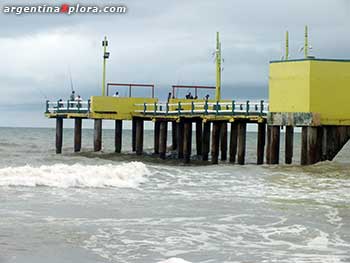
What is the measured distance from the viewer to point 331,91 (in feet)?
96.7

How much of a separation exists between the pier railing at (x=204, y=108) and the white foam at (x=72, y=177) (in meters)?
9.60

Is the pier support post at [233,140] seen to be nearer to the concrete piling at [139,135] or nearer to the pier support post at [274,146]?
the pier support post at [274,146]

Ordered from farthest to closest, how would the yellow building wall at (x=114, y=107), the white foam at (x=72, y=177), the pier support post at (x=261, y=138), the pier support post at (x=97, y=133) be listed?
the pier support post at (x=97, y=133) → the yellow building wall at (x=114, y=107) → the pier support post at (x=261, y=138) → the white foam at (x=72, y=177)

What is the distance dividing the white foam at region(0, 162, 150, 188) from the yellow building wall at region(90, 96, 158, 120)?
682 inches

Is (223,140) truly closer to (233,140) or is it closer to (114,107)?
(233,140)

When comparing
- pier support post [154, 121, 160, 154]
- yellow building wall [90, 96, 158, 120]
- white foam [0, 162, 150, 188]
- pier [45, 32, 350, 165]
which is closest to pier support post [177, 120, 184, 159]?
pier [45, 32, 350, 165]

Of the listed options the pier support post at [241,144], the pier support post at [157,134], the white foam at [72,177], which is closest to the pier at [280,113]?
the pier support post at [241,144]

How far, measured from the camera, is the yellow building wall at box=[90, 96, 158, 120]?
138 ft

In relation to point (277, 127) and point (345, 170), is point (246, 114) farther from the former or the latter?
point (345, 170)

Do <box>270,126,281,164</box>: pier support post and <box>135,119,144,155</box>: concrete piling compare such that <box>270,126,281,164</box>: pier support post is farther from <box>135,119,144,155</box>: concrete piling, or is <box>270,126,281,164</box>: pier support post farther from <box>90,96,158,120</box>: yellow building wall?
<box>135,119,144,155</box>: concrete piling

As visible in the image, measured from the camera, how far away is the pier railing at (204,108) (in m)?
32.8

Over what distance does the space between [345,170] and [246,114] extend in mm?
6412

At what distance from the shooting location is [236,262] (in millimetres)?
10688

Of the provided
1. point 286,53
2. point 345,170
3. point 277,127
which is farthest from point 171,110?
point 345,170
